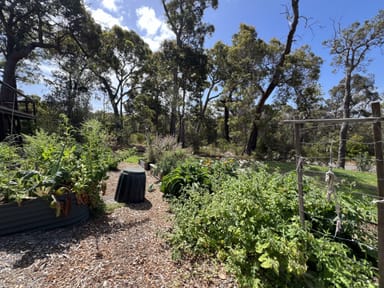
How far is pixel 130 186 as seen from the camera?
3066mm

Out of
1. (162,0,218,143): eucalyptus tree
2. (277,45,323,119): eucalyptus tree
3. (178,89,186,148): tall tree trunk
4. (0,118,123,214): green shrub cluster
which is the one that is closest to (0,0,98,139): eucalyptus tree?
(162,0,218,143): eucalyptus tree

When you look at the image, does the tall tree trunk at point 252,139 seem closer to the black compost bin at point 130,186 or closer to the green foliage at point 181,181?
the green foliage at point 181,181

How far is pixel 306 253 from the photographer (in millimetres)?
1392

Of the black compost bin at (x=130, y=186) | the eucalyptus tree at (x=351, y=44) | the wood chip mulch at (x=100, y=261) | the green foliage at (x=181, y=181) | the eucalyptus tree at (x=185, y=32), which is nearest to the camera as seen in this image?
the wood chip mulch at (x=100, y=261)

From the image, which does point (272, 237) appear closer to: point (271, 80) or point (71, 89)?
point (271, 80)

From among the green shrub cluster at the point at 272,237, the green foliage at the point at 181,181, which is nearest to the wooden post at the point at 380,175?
the green shrub cluster at the point at 272,237

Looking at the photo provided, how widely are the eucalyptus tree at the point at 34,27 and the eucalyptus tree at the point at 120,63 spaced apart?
205cm

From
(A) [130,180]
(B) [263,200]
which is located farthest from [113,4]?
(B) [263,200]

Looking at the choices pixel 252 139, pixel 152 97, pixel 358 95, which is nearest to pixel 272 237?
pixel 252 139

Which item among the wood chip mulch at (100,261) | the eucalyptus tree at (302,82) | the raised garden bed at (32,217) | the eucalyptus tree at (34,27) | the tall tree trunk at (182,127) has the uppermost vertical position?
the eucalyptus tree at (34,27)

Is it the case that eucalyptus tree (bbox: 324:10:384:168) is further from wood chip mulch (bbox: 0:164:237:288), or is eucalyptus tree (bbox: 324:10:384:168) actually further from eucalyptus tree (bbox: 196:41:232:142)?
wood chip mulch (bbox: 0:164:237:288)

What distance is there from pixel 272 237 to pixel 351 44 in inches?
443

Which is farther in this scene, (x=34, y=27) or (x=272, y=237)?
(x=34, y=27)

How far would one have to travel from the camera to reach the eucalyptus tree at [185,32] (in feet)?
38.2
